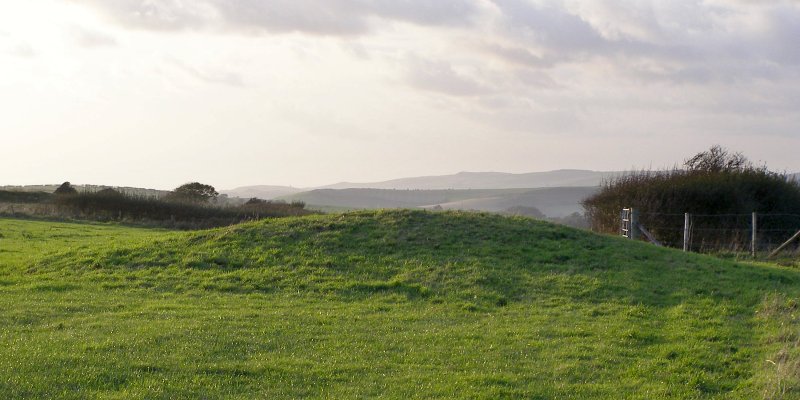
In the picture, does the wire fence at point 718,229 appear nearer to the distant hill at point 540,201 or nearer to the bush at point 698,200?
the bush at point 698,200

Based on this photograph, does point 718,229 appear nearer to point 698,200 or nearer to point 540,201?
point 698,200

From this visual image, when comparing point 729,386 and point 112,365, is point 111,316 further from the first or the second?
point 729,386

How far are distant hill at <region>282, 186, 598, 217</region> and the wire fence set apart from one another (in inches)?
3846

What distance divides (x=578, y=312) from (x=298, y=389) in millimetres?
7792

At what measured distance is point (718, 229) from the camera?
3356 cm

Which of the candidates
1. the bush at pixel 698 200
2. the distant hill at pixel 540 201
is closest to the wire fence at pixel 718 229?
the bush at pixel 698 200

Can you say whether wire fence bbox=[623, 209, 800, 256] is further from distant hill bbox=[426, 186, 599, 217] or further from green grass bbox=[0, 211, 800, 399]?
distant hill bbox=[426, 186, 599, 217]

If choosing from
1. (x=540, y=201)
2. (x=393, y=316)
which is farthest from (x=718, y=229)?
(x=540, y=201)

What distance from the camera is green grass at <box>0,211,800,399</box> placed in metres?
10.0

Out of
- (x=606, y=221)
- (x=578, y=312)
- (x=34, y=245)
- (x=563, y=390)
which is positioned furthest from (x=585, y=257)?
(x=34, y=245)

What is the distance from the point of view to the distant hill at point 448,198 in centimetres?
14188

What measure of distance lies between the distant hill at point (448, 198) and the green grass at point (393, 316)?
11099 centimetres

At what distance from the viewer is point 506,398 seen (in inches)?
365

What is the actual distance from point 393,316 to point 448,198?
150 meters
